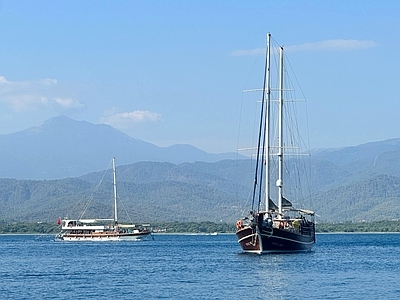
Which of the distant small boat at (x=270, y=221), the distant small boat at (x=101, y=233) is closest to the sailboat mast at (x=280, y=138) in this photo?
the distant small boat at (x=270, y=221)

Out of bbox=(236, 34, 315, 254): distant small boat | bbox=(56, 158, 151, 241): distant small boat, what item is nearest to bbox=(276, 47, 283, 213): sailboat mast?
bbox=(236, 34, 315, 254): distant small boat

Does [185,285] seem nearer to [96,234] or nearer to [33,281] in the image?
[33,281]

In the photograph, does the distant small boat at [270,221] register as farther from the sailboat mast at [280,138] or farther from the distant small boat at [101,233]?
the distant small boat at [101,233]

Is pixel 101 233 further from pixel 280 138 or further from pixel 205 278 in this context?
pixel 205 278

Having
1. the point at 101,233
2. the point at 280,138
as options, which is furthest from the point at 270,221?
the point at 101,233

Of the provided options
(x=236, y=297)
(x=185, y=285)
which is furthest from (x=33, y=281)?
(x=236, y=297)

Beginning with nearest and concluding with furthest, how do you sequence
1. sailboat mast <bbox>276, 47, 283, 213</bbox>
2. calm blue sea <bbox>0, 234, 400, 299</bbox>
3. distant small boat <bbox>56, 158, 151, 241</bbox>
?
calm blue sea <bbox>0, 234, 400, 299</bbox> → sailboat mast <bbox>276, 47, 283, 213</bbox> → distant small boat <bbox>56, 158, 151, 241</bbox>

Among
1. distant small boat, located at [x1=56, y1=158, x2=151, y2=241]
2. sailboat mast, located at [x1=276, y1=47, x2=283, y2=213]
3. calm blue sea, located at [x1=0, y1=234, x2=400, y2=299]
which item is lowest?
calm blue sea, located at [x1=0, y1=234, x2=400, y2=299]

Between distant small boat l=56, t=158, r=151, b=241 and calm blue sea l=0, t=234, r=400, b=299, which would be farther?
distant small boat l=56, t=158, r=151, b=241

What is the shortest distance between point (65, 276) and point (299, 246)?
26.0m

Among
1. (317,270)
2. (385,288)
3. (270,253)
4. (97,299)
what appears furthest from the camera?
(270,253)

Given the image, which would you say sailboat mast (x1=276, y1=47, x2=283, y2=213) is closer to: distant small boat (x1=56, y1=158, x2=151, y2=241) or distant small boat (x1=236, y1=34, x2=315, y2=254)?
distant small boat (x1=236, y1=34, x2=315, y2=254)

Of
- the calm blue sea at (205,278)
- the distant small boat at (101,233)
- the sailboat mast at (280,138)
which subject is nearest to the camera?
the calm blue sea at (205,278)

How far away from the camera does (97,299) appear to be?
51.3m
